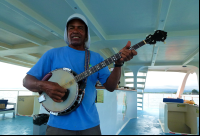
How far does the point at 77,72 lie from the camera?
119cm

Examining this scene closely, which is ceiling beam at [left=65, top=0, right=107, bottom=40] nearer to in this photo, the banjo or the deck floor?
the banjo

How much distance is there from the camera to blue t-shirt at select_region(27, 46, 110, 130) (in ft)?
3.30

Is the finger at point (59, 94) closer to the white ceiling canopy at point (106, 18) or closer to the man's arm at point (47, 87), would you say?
the man's arm at point (47, 87)

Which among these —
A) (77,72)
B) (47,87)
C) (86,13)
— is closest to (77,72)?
(77,72)

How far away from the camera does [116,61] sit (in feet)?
3.91

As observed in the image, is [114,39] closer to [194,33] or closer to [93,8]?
[93,8]

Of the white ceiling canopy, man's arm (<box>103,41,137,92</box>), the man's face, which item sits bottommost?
man's arm (<box>103,41,137,92</box>)

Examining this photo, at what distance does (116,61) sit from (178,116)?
19.2 feet

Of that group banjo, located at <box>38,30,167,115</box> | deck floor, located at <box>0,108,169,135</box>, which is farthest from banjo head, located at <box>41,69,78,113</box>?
deck floor, located at <box>0,108,169,135</box>

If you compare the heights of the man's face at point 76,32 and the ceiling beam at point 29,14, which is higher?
the ceiling beam at point 29,14

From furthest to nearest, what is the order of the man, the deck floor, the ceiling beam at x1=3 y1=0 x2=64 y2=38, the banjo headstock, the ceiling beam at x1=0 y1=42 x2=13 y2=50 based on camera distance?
the ceiling beam at x1=0 y1=42 x2=13 y2=50
the deck floor
the ceiling beam at x1=3 y1=0 x2=64 y2=38
the banjo headstock
the man

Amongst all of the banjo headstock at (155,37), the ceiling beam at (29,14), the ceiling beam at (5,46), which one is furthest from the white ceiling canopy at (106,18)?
the banjo headstock at (155,37)

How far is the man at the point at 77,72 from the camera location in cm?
100

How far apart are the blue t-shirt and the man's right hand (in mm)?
96
